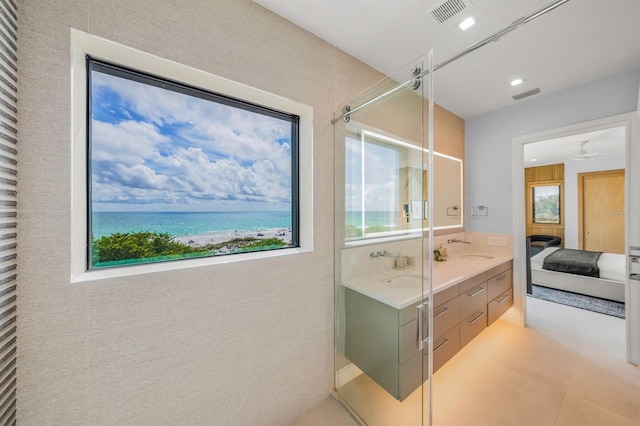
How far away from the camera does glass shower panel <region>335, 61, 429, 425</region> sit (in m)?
1.29

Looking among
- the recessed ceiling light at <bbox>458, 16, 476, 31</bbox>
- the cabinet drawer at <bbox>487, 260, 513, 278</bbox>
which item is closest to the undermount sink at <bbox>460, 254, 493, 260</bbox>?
the cabinet drawer at <bbox>487, 260, 513, 278</bbox>

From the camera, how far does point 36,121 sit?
2.83 feet

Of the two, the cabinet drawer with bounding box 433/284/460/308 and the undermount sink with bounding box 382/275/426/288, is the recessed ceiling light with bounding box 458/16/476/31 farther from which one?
the cabinet drawer with bounding box 433/284/460/308

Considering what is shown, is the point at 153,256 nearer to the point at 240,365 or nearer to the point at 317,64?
the point at 240,365

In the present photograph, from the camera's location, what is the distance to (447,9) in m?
1.42

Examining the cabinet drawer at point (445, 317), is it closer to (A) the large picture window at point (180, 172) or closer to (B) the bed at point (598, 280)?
(A) the large picture window at point (180, 172)

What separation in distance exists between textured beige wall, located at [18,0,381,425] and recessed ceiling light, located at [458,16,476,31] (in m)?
0.89

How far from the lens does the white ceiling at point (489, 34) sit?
1.41 metres

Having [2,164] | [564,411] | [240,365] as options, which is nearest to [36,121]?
[2,164]

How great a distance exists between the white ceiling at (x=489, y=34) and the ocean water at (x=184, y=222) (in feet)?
4.00

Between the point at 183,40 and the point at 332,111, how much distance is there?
97cm

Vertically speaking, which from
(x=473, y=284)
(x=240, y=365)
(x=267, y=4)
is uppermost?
(x=267, y=4)

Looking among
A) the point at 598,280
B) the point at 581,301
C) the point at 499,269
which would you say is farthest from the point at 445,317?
the point at 598,280

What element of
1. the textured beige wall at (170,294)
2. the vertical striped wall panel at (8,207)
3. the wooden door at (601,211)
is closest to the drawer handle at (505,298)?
the textured beige wall at (170,294)
